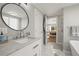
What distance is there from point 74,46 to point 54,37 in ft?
1.13

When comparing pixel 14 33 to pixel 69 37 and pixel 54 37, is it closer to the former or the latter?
pixel 54 37

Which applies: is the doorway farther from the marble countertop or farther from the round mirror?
the round mirror

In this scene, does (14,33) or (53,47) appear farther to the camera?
(53,47)

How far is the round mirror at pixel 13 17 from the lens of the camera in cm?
106

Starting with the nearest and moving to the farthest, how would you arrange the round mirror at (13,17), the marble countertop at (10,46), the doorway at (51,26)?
the marble countertop at (10,46)
the round mirror at (13,17)
the doorway at (51,26)

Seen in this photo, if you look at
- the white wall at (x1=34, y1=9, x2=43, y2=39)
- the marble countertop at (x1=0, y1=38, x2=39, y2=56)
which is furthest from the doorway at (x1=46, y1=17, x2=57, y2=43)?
the marble countertop at (x1=0, y1=38, x2=39, y2=56)

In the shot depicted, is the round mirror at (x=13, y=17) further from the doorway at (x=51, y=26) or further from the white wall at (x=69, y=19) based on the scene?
the white wall at (x=69, y=19)

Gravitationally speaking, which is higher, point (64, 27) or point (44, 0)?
point (44, 0)

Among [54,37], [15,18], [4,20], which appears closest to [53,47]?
[54,37]

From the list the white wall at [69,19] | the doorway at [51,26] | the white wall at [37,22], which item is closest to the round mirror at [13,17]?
the white wall at [37,22]

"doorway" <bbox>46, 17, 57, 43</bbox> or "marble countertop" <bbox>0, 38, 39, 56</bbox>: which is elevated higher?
"doorway" <bbox>46, 17, 57, 43</bbox>

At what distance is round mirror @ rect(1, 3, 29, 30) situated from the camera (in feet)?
3.49

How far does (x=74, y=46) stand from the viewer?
114 centimetres

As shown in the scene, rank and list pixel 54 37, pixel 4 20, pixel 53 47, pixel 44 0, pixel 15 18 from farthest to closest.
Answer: pixel 53 47, pixel 54 37, pixel 15 18, pixel 4 20, pixel 44 0
